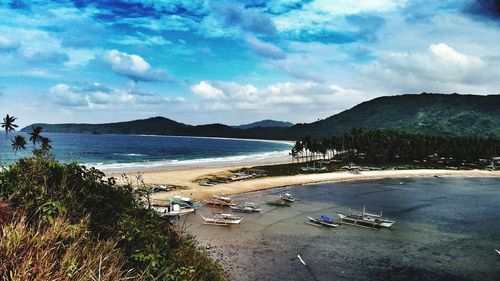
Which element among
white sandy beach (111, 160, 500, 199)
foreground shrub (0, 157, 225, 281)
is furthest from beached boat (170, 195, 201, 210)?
foreground shrub (0, 157, 225, 281)

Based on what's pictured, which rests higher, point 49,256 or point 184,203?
point 49,256

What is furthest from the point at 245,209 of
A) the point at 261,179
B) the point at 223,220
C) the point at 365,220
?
the point at 261,179

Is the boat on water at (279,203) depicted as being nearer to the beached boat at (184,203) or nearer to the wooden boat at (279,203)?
the wooden boat at (279,203)

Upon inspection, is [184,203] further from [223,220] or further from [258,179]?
[258,179]

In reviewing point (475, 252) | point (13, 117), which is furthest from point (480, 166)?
point (13, 117)

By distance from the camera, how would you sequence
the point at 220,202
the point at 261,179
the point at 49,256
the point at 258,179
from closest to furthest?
the point at 49,256 < the point at 220,202 < the point at 258,179 < the point at 261,179

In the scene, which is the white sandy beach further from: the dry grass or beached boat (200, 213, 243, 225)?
the dry grass

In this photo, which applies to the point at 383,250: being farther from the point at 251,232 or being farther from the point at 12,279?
the point at 12,279
